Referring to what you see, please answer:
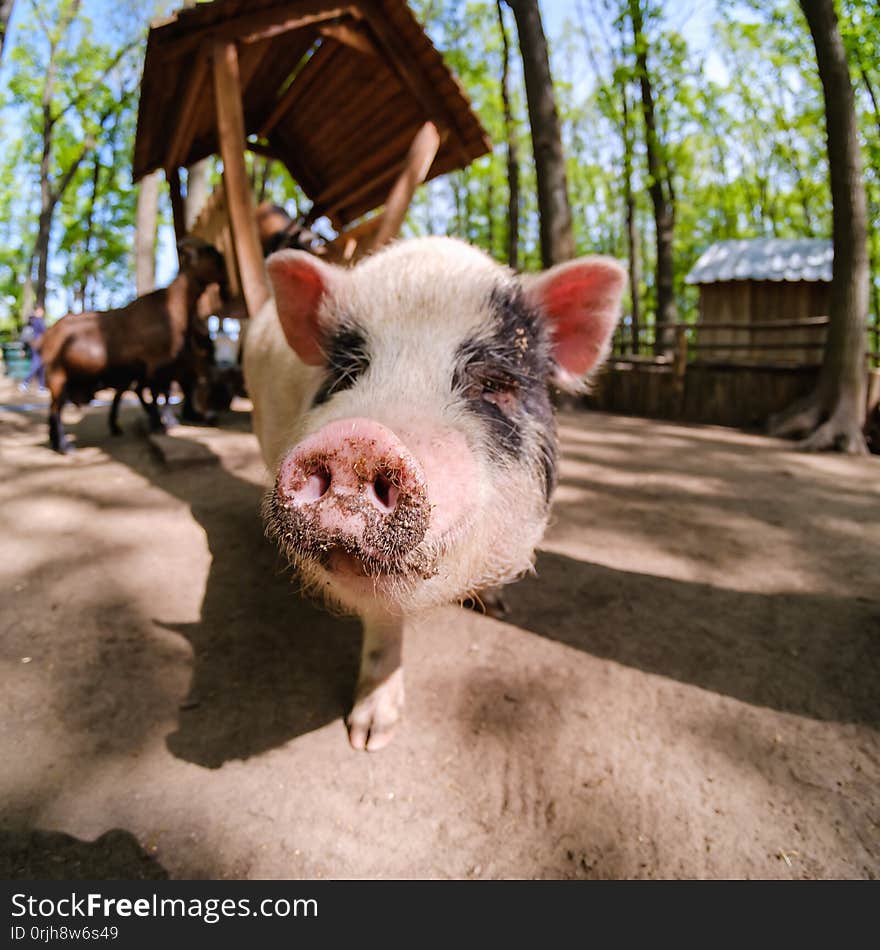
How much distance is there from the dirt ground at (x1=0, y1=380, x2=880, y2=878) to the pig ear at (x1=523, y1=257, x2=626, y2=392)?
4.40 ft

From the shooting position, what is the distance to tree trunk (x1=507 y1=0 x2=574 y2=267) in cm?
957

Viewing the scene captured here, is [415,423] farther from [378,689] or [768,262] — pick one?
[768,262]

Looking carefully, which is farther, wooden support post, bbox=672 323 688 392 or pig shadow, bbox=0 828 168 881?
wooden support post, bbox=672 323 688 392

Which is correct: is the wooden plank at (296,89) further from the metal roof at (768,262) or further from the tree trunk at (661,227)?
the metal roof at (768,262)

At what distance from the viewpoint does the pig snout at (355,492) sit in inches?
55.0

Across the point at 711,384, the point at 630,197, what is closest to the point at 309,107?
the point at 711,384

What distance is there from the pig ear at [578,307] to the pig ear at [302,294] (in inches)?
31.4

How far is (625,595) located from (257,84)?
6.07 metres

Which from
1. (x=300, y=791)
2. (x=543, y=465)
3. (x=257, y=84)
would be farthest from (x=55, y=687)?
(x=257, y=84)

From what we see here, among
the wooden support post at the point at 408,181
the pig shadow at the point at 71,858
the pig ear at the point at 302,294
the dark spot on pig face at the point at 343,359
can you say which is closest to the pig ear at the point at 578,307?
the dark spot on pig face at the point at 343,359

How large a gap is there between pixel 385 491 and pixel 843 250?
26.9ft

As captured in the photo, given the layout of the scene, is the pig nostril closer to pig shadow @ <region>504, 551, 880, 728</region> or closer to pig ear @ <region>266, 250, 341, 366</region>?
pig ear @ <region>266, 250, 341, 366</region>

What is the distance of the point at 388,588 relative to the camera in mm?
1640

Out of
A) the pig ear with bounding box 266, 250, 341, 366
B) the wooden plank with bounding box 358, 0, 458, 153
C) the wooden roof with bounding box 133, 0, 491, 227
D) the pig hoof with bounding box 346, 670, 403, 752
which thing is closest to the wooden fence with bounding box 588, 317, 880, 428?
the wooden roof with bounding box 133, 0, 491, 227
